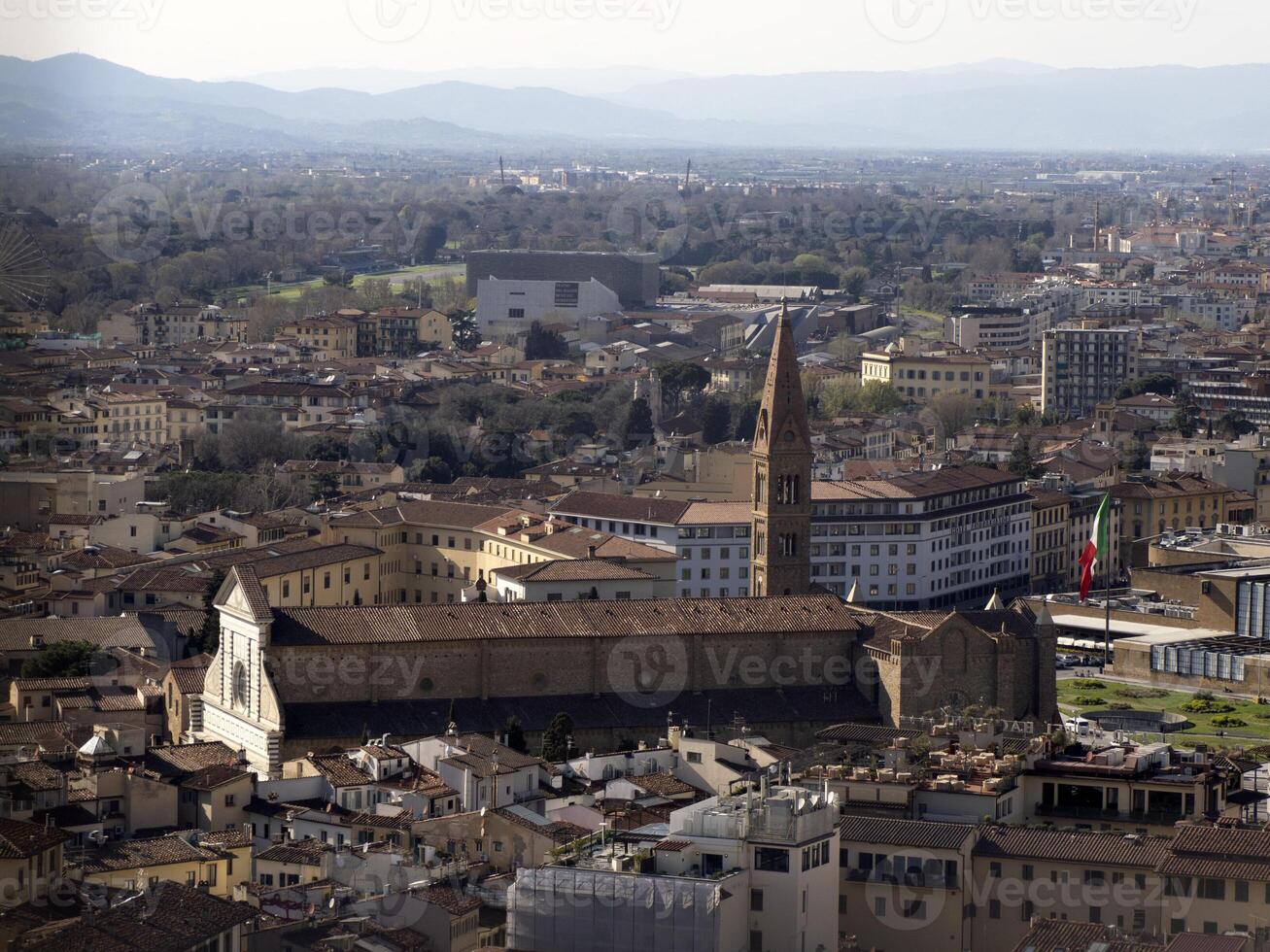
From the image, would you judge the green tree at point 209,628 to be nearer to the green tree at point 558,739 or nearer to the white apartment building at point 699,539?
the green tree at point 558,739

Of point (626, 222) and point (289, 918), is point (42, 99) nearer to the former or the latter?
point (289, 918)

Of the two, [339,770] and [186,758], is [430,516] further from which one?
[339,770]

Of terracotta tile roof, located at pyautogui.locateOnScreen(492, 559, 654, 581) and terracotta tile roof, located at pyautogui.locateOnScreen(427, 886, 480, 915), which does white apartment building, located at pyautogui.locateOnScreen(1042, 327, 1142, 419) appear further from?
terracotta tile roof, located at pyautogui.locateOnScreen(427, 886, 480, 915)

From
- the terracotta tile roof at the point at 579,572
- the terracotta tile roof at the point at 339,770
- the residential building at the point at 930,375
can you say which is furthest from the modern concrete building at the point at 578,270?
the terracotta tile roof at the point at 339,770

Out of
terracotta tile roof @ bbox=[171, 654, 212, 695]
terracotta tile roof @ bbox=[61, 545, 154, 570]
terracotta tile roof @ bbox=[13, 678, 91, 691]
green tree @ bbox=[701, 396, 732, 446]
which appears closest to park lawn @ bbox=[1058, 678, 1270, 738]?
terracotta tile roof @ bbox=[171, 654, 212, 695]

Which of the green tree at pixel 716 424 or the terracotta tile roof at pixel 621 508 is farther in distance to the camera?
the green tree at pixel 716 424

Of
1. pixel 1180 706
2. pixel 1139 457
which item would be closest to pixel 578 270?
pixel 1139 457
